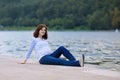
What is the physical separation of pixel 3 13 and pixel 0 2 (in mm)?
14487

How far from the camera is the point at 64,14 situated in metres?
158

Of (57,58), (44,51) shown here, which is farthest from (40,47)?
(57,58)

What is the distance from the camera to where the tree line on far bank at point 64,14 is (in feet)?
457

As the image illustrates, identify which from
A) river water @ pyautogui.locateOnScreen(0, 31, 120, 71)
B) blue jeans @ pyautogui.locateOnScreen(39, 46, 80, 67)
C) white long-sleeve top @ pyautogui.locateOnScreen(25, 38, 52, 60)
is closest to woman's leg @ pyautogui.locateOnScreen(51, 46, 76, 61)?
blue jeans @ pyautogui.locateOnScreen(39, 46, 80, 67)

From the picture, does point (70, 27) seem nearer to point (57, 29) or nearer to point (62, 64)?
point (57, 29)

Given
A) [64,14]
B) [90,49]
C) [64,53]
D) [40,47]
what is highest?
[40,47]

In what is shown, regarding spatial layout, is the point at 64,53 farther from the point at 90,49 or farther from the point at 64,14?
the point at 64,14

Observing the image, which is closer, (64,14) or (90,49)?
(90,49)

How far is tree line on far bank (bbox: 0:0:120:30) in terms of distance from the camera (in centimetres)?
13938

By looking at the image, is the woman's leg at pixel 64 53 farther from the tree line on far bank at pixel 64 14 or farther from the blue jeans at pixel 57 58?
the tree line on far bank at pixel 64 14

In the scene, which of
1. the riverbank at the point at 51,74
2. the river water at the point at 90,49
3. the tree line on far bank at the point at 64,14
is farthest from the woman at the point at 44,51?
the tree line on far bank at the point at 64,14

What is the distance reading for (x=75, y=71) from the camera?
10727 mm

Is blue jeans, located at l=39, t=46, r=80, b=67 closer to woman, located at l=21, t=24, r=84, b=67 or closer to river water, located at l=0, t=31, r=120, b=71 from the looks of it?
woman, located at l=21, t=24, r=84, b=67

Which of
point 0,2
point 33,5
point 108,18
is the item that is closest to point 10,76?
point 108,18
